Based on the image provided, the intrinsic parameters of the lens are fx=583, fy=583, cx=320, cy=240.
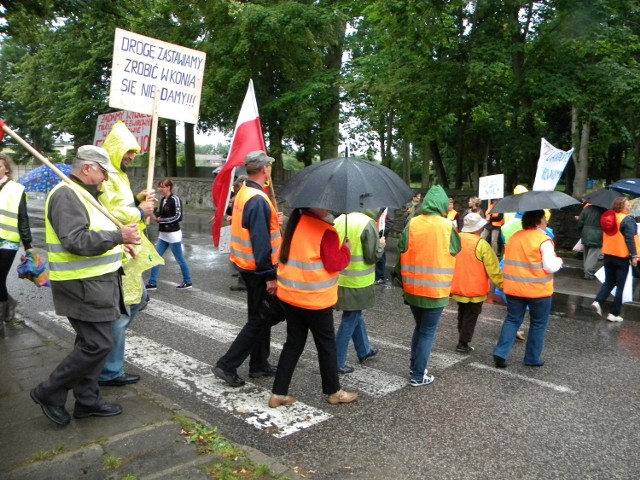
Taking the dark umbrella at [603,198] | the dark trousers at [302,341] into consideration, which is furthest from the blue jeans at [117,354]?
the dark umbrella at [603,198]

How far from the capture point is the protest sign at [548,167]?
800 centimetres

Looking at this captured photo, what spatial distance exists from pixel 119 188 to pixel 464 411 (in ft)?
10.4

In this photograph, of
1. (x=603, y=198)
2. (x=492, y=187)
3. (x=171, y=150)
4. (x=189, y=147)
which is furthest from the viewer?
(x=171, y=150)

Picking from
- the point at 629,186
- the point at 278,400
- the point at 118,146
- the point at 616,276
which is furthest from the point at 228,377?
the point at 629,186

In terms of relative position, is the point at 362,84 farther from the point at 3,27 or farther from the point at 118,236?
the point at 118,236

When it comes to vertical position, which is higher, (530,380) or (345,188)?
(345,188)

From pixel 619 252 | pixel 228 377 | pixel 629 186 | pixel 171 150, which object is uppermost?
pixel 171 150

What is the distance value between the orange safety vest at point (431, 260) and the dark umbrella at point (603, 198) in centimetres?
599

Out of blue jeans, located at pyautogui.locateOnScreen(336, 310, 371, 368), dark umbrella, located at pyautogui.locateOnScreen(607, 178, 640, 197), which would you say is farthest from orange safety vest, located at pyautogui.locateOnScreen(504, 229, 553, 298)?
dark umbrella, located at pyautogui.locateOnScreen(607, 178, 640, 197)

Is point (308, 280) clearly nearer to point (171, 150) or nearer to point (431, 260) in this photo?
point (431, 260)

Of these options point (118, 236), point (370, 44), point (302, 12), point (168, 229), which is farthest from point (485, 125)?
point (118, 236)

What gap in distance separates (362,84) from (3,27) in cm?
914

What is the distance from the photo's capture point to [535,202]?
540 centimetres

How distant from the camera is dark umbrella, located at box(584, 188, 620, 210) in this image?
988 cm
